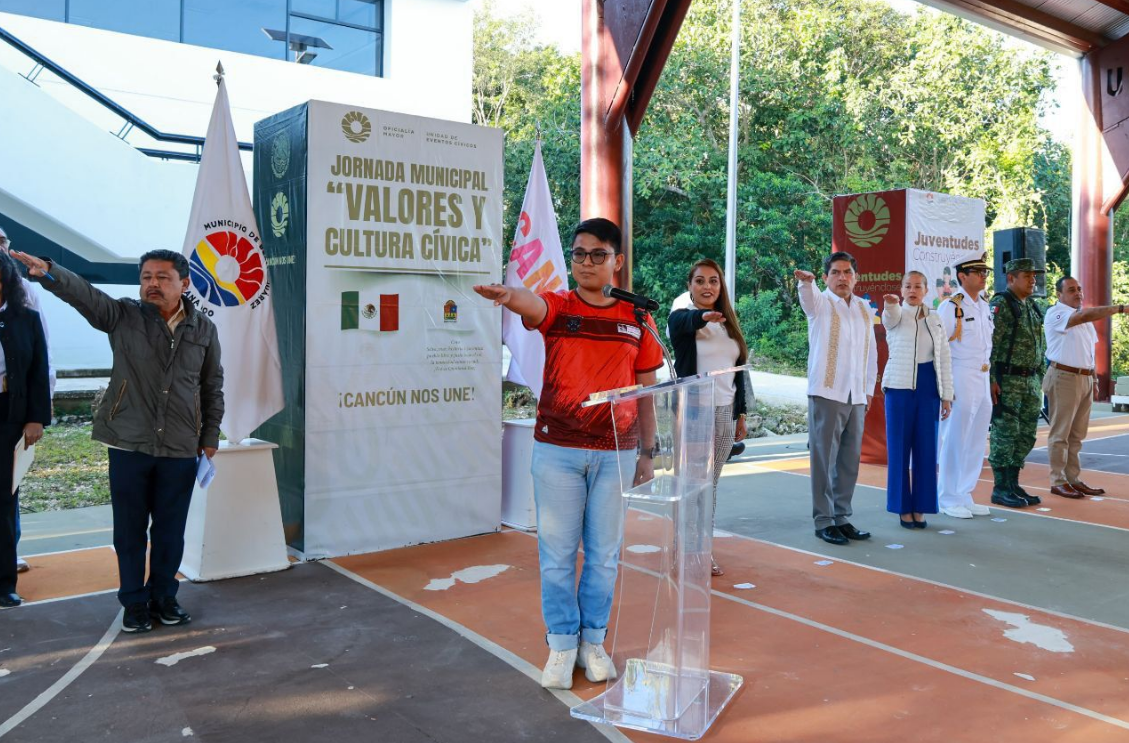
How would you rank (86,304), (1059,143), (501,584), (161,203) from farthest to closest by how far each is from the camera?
1. (1059,143)
2. (161,203)
3. (501,584)
4. (86,304)

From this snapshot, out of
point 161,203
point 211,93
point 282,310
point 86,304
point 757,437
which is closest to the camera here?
point 86,304

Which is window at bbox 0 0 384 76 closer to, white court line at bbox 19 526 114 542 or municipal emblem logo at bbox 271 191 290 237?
white court line at bbox 19 526 114 542

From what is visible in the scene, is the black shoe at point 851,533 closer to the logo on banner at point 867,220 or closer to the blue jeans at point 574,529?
the blue jeans at point 574,529

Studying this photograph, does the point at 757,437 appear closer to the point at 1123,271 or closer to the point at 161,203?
the point at 161,203

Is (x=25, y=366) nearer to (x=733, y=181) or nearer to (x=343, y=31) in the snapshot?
(x=733, y=181)

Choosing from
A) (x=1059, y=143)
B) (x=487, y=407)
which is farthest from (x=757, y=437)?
(x=1059, y=143)

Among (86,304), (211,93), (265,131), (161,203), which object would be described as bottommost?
(86,304)

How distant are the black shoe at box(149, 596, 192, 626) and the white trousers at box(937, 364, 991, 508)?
5014 mm

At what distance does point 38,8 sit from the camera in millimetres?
14281

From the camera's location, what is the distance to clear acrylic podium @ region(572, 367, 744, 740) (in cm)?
300

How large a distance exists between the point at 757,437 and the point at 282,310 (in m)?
7.35

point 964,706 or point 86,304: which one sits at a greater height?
point 86,304

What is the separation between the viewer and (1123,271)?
71.8 feet

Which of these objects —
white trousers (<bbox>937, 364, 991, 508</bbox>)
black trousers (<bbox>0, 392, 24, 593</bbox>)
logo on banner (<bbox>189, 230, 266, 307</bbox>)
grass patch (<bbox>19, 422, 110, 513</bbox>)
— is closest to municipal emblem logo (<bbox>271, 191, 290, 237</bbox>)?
logo on banner (<bbox>189, 230, 266, 307</bbox>)
